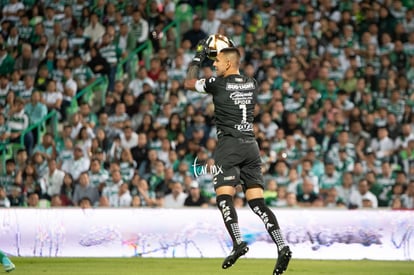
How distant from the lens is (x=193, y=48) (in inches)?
785

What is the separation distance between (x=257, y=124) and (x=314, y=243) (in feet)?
14.6

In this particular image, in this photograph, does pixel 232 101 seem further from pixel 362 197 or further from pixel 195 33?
pixel 195 33

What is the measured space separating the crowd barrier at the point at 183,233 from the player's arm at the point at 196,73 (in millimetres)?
3973

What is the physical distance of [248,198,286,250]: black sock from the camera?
9961 mm

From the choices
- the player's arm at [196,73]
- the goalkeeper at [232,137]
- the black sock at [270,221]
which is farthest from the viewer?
the player's arm at [196,73]

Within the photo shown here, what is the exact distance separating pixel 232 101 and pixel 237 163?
64cm

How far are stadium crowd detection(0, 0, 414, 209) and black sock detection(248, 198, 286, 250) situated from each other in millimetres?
5976

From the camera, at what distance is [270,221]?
10.1m

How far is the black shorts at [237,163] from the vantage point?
10.3 m

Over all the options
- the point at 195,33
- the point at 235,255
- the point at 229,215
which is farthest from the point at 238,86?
the point at 195,33

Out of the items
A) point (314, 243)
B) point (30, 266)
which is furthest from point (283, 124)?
point (30, 266)

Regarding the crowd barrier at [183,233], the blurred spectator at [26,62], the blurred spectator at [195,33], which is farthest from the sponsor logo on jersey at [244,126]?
the blurred spectator at [26,62]

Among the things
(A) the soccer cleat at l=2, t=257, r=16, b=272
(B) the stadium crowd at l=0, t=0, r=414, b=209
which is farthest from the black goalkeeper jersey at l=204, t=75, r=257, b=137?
(B) the stadium crowd at l=0, t=0, r=414, b=209

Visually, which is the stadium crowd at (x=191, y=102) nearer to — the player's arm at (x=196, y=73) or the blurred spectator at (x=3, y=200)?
the blurred spectator at (x=3, y=200)
